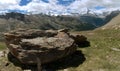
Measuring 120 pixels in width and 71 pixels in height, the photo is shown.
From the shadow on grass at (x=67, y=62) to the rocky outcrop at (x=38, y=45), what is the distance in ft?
3.44

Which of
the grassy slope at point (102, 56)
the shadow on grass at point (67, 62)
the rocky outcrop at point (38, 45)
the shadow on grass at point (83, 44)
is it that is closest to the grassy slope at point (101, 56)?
the grassy slope at point (102, 56)

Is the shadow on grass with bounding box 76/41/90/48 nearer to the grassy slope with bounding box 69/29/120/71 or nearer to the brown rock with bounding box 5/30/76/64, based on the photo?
the grassy slope with bounding box 69/29/120/71

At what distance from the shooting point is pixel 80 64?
135 ft

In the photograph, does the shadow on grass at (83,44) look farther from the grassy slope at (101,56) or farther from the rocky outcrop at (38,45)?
the rocky outcrop at (38,45)

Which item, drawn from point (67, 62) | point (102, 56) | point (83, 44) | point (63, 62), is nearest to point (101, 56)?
point (102, 56)

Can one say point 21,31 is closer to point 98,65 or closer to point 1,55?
point 1,55

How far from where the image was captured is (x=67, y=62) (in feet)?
139

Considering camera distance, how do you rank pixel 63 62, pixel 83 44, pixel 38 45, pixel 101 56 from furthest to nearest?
pixel 83 44, pixel 101 56, pixel 63 62, pixel 38 45

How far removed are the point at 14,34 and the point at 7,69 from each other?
19.9 feet

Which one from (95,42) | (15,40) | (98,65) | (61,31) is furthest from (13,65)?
(95,42)

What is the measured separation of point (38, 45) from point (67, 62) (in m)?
5.67

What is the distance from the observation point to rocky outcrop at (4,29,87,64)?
40.2 m

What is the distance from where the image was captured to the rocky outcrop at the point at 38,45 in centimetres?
4016

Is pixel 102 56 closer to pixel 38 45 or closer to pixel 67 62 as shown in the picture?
pixel 67 62
